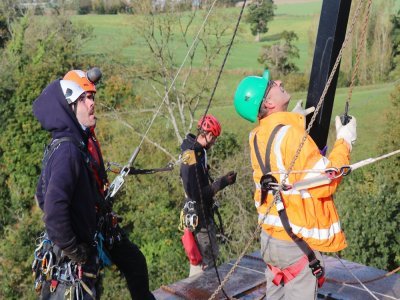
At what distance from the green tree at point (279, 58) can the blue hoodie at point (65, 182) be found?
30.4 meters

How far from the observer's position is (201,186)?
16.8 feet

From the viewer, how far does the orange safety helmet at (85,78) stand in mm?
3244

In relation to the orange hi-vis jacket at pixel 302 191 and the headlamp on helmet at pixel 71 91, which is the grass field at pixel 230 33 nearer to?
the headlamp on helmet at pixel 71 91

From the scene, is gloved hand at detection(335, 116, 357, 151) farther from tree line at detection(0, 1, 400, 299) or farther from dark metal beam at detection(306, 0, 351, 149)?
tree line at detection(0, 1, 400, 299)

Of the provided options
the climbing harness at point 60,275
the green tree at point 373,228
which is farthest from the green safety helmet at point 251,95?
the green tree at point 373,228

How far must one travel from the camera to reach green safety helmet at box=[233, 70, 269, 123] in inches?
115

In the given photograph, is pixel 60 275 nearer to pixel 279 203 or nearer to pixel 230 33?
pixel 279 203

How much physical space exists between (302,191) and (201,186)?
8.00 ft

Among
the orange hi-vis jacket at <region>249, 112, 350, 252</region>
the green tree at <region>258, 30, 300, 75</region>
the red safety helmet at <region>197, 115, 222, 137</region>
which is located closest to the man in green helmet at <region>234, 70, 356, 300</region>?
the orange hi-vis jacket at <region>249, 112, 350, 252</region>

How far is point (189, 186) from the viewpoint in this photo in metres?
5.07

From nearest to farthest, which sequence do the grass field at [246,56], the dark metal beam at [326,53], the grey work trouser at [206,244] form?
the dark metal beam at [326,53] → the grey work trouser at [206,244] → the grass field at [246,56]

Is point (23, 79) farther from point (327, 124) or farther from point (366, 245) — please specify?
point (327, 124)

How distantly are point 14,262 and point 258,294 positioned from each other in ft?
35.1

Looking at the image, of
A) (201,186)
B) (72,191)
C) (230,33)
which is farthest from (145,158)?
(72,191)
